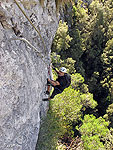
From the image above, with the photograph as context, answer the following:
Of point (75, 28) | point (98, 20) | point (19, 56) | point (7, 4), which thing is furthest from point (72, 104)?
point (98, 20)

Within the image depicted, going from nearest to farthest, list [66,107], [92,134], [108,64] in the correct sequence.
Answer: [66,107], [92,134], [108,64]

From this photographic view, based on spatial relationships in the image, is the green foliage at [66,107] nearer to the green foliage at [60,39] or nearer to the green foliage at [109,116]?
the green foliage at [60,39]

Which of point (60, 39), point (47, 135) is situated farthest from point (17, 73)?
point (60, 39)

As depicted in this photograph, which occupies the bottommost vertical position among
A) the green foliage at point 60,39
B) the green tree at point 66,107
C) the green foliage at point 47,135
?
the green foliage at point 47,135

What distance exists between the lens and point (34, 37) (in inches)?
198

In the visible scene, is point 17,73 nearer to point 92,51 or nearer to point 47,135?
point 47,135

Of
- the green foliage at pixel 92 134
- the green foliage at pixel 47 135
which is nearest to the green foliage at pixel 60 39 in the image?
the green foliage at pixel 92 134

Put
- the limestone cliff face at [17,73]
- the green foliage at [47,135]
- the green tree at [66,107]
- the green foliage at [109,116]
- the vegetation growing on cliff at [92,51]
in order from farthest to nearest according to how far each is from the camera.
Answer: the green foliage at [109,116]
the vegetation growing on cliff at [92,51]
the green tree at [66,107]
the green foliage at [47,135]
the limestone cliff face at [17,73]

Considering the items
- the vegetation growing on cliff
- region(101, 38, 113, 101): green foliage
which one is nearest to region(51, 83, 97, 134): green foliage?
the vegetation growing on cliff

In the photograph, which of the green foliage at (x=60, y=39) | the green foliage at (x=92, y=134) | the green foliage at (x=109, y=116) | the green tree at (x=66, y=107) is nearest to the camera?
the green tree at (x=66, y=107)

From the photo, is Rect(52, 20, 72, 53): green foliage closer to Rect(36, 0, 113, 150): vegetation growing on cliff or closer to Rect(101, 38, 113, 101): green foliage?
Rect(36, 0, 113, 150): vegetation growing on cliff

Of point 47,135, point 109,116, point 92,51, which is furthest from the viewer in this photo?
point 92,51

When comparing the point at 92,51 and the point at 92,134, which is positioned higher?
the point at 92,51

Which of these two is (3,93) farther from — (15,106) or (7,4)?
(7,4)
